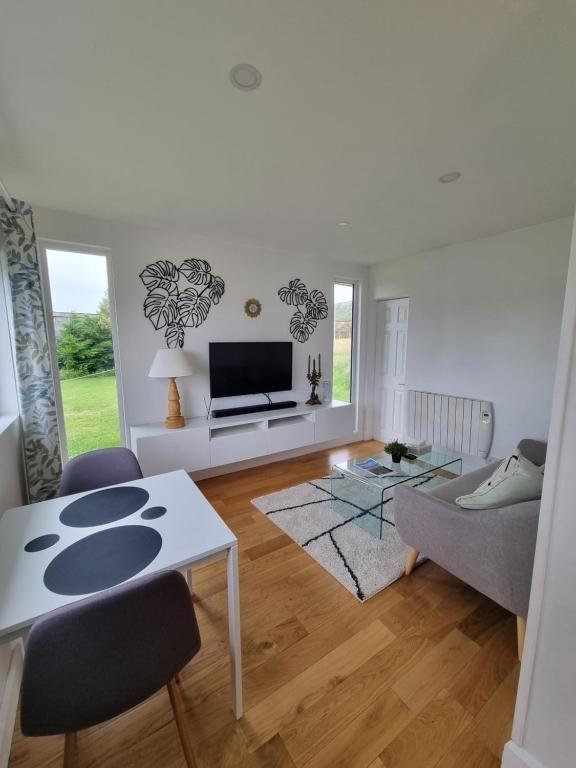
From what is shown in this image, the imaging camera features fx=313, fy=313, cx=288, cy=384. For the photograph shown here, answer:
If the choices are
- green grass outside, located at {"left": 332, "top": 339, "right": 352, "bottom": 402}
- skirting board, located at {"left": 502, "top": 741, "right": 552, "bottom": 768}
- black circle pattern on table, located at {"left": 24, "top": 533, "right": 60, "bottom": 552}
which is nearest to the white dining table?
black circle pattern on table, located at {"left": 24, "top": 533, "right": 60, "bottom": 552}

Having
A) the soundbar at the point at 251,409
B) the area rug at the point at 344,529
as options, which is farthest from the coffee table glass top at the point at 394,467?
the soundbar at the point at 251,409

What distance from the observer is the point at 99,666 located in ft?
2.67

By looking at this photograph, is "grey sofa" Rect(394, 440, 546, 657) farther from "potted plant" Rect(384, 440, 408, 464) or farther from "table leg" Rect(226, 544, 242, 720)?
"table leg" Rect(226, 544, 242, 720)

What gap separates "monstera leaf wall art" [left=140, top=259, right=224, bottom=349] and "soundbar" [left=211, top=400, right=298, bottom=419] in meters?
0.81

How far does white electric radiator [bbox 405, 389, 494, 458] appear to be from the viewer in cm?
320

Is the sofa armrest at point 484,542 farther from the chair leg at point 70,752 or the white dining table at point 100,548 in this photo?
the chair leg at point 70,752

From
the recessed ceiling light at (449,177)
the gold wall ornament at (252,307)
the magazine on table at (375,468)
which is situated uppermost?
the recessed ceiling light at (449,177)

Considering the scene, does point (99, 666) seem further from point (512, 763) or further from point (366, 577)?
point (366, 577)

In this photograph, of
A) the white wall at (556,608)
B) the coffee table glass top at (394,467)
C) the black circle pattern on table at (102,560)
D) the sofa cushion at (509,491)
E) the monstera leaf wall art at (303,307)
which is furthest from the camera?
the monstera leaf wall art at (303,307)

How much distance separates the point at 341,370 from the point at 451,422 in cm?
154

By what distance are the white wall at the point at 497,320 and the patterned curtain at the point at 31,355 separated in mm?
3695

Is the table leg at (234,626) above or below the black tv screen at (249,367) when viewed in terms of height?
below

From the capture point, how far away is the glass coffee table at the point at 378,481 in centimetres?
243

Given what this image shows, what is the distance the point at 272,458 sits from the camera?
150 inches
